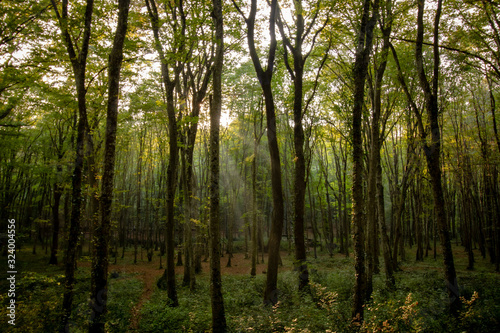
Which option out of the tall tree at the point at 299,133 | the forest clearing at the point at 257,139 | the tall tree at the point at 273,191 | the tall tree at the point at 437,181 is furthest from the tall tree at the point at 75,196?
the tall tree at the point at 437,181

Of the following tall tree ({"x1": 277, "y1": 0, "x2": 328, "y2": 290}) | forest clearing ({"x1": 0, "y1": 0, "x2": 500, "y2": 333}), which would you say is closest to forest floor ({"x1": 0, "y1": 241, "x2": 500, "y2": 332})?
forest clearing ({"x1": 0, "y1": 0, "x2": 500, "y2": 333})

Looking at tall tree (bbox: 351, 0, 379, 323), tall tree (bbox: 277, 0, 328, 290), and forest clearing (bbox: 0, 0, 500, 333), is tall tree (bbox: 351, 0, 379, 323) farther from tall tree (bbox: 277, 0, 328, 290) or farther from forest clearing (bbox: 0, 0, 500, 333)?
tall tree (bbox: 277, 0, 328, 290)

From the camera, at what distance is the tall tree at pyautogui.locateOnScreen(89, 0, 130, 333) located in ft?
19.3

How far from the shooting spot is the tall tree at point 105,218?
19.3 feet

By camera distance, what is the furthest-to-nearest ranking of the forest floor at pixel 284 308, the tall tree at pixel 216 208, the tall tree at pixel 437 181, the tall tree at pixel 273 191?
1. the tall tree at pixel 273 191
2. the tall tree at pixel 437 181
3. the tall tree at pixel 216 208
4. the forest floor at pixel 284 308

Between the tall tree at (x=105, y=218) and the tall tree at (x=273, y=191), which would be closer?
the tall tree at (x=105, y=218)

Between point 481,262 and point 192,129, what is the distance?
2048cm

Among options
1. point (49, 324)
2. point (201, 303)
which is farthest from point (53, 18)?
point (201, 303)

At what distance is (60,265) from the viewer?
18.4 m

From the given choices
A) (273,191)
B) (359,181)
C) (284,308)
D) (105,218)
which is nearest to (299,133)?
(273,191)

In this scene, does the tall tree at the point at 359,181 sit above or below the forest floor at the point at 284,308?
above

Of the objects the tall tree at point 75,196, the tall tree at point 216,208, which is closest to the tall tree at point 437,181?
the tall tree at point 216,208

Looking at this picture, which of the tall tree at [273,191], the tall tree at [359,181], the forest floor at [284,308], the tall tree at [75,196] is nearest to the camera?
the tall tree at [359,181]

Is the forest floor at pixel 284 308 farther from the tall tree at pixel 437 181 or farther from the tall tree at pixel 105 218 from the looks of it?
the tall tree at pixel 437 181
